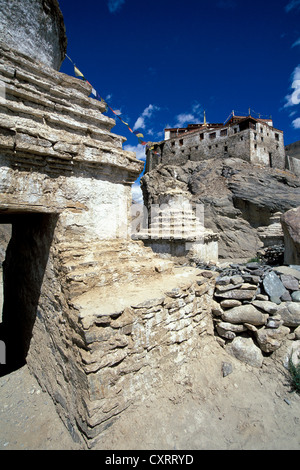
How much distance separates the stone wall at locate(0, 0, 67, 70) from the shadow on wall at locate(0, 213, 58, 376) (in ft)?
11.8

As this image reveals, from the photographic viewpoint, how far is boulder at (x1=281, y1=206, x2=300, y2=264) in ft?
19.6

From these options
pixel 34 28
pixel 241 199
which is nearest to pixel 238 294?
pixel 34 28

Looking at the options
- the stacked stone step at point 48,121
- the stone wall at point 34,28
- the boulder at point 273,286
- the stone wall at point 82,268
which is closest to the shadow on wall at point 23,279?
the stone wall at point 82,268

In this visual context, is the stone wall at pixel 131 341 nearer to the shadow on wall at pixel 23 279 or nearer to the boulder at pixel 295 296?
the shadow on wall at pixel 23 279

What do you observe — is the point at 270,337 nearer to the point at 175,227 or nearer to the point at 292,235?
the point at 292,235

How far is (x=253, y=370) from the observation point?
352 centimetres

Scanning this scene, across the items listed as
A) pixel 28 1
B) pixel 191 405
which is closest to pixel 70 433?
pixel 191 405

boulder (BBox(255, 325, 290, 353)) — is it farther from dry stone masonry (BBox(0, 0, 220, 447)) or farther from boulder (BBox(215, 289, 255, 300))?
dry stone masonry (BBox(0, 0, 220, 447))

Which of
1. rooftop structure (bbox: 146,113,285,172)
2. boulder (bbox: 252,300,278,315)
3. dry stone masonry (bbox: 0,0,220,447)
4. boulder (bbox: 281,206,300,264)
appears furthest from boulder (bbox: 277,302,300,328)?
rooftop structure (bbox: 146,113,285,172)

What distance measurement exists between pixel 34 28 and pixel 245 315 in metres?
7.88

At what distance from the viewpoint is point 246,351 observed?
366 cm

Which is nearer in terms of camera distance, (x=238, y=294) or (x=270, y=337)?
(x=270, y=337)
